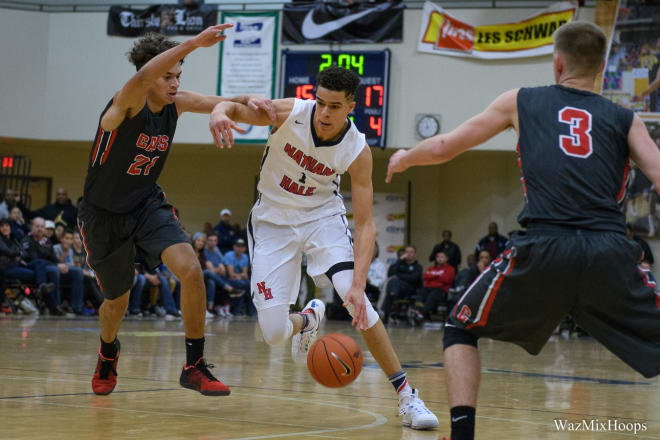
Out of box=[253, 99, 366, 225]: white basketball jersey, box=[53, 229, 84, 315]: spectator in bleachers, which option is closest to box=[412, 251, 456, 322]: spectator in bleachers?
box=[53, 229, 84, 315]: spectator in bleachers

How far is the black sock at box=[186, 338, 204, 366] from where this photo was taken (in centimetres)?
524

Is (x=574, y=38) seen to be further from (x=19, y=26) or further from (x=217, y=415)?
(x=19, y=26)

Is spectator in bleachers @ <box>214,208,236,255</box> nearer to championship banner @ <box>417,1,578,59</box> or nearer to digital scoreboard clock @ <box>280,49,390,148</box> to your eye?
digital scoreboard clock @ <box>280,49,390,148</box>

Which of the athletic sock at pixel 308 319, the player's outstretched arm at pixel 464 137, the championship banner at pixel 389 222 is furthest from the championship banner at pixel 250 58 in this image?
the player's outstretched arm at pixel 464 137

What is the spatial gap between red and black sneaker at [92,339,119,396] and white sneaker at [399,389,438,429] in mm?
1906

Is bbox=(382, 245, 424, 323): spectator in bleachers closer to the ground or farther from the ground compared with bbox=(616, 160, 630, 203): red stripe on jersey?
closer to the ground

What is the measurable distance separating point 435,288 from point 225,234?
4936 mm

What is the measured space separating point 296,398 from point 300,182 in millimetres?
1432

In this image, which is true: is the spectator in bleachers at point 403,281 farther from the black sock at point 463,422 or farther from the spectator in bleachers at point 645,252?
the black sock at point 463,422

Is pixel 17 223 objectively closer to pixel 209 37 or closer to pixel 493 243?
pixel 493 243

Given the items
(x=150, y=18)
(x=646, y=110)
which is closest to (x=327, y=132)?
(x=646, y=110)

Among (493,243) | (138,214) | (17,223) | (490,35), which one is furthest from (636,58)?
(138,214)

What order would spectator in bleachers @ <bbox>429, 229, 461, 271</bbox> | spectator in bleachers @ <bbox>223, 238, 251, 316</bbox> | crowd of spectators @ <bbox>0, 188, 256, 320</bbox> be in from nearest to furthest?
1. crowd of spectators @ <bbox>0, 188, 256, 320</bbox>
2. spectator in bleachers @ <bbox>223, 238, 251, 316</bbox>
3. spectator in bleachers @ <bbox>429, 229, 461, 271</bbox>

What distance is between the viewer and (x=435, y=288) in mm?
17547
